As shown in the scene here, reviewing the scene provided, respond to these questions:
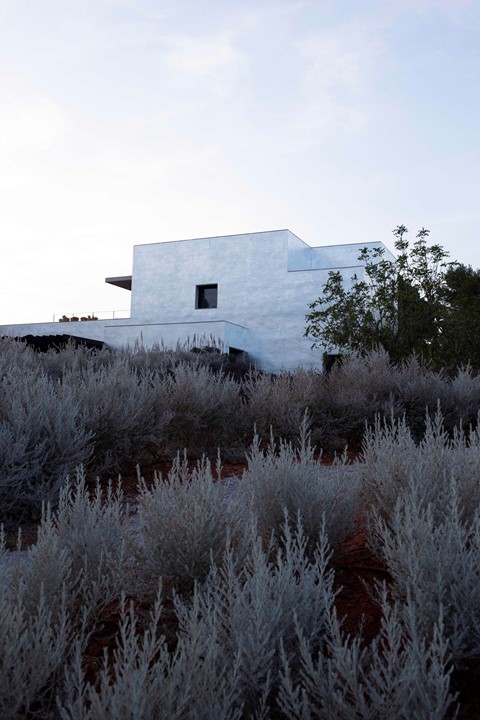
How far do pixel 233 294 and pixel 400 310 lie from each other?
18.4 meters

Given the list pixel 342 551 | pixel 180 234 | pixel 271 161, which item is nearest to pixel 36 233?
pixel 271 161

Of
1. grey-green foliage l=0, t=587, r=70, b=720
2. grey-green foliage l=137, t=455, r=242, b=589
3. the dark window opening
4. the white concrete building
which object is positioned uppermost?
the white concrete building

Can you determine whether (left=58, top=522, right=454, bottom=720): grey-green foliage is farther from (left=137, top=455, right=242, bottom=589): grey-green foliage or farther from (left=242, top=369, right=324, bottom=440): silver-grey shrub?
(left=242, top=369, right=324, bottom=440): silver-grey shrub

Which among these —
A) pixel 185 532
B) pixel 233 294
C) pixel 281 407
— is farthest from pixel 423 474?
pixel 233 294

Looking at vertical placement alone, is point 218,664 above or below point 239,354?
below

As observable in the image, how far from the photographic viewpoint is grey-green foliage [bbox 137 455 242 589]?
2.85 m

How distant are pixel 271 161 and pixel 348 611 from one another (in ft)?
42.4

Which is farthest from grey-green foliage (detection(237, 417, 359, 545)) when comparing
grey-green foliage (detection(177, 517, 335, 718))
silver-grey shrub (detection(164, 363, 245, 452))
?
silver-grey shrub (detection(164, 363, 245, 452))

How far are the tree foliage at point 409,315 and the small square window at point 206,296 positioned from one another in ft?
61.0

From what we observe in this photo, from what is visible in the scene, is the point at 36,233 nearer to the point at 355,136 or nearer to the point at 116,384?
the point at 355,136

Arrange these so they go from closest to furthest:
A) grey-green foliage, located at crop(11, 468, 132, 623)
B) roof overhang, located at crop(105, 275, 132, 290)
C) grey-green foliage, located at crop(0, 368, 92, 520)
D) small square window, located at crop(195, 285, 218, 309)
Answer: grey-green foliage, located at crop(11, 468, 132, 623) → grey-green foliage, located at crop(0, 368, 92, 520) → small square window, located at crop(195, 285, 218, 309) → roof overhang, located at crop(105, 275, 132, 290)

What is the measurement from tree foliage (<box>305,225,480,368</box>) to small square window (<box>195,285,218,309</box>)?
1860cm

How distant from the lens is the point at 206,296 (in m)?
31.9

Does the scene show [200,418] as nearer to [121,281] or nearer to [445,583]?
[445,583]
